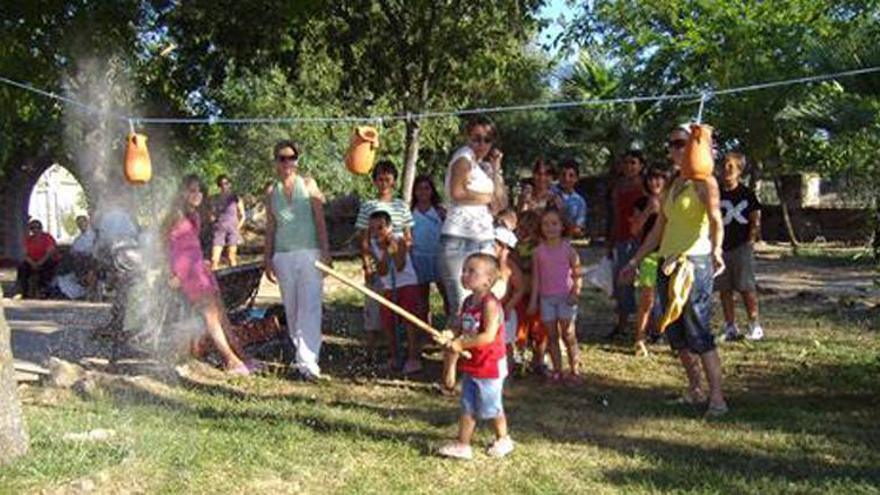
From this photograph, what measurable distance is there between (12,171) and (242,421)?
21.1 m

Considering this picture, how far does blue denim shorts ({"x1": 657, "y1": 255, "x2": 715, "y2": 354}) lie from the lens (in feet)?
19.0

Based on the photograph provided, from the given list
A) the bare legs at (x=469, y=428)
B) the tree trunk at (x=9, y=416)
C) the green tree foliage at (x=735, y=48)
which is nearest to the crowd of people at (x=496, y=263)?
the bare legs at (x=469, y=428)

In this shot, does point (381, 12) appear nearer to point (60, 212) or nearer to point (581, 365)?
point (581, 365)

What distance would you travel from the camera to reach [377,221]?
7.10m

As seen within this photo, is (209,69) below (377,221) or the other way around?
the other way around

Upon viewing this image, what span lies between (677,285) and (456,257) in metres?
1.37

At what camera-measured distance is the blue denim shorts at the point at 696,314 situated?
5789mm

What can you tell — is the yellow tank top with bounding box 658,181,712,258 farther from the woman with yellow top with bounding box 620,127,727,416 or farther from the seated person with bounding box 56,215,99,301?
the seated person with bounding box 56,215,99,301

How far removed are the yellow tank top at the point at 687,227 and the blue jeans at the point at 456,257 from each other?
3.53ft

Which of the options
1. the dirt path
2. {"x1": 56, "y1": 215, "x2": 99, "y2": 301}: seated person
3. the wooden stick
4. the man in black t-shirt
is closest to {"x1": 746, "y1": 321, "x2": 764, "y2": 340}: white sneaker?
the man in black t-shirt

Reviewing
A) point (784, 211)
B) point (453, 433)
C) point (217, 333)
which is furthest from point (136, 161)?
point (784, 211)

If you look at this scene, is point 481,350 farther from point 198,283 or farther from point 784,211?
point 784,211

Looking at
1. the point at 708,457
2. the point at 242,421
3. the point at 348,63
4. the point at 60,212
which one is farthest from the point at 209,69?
the point at 60,212

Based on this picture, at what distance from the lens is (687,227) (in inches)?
235
